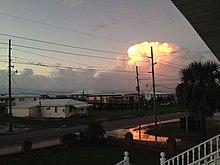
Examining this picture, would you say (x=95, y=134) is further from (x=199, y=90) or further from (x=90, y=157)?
(x=199, y=90)

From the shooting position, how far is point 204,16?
20.8 feet

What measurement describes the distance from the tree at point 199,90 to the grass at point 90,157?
395 centimetres

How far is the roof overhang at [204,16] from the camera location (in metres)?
5.71

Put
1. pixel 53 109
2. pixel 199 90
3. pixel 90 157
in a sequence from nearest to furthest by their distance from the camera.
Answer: pixel 90 157 < pixel 199 90 < pixel 53 109

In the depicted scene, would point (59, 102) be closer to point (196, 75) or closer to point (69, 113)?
point (69, 113)

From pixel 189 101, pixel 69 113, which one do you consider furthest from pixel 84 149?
pixel 69 113

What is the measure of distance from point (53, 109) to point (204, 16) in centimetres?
5073

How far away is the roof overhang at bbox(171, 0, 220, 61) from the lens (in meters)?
5.71

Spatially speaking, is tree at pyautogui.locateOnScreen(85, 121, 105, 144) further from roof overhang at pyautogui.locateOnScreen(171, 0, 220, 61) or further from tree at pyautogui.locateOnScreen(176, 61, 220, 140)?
roof overhang at pyautogui.locateOnScreen(171, 0, 220, 61)

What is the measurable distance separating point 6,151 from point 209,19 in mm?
16388

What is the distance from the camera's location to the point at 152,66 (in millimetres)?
33969

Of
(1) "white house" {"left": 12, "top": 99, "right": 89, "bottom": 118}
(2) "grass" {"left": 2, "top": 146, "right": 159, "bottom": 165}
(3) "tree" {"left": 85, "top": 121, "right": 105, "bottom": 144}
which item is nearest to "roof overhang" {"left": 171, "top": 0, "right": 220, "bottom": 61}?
(2) "grass" {"left": 2, "top": 146, "right": 159, "bottom": 165}

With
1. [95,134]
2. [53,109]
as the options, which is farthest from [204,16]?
[53,109]

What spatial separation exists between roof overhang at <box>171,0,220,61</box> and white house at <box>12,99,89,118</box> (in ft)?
157
